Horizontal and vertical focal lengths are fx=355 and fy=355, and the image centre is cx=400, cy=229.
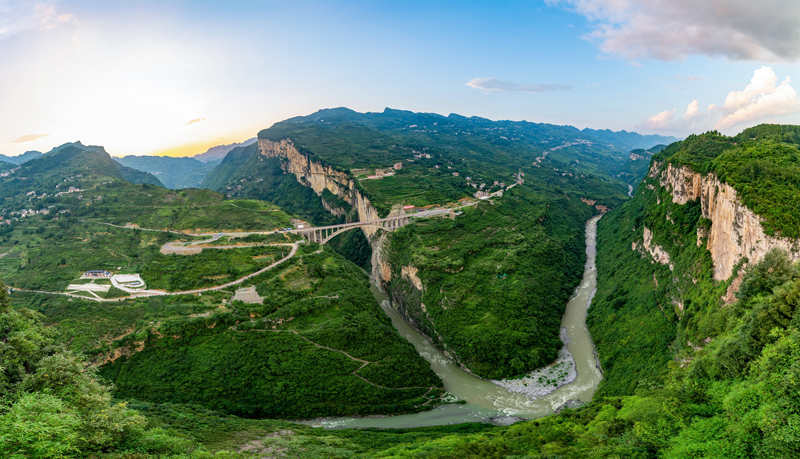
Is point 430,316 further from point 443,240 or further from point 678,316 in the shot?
point 678,316

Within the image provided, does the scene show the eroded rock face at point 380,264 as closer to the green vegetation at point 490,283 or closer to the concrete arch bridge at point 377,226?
the green vegetation at point 490,283

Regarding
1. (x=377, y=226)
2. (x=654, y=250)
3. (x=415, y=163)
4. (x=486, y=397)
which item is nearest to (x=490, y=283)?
(x=486, y=397)

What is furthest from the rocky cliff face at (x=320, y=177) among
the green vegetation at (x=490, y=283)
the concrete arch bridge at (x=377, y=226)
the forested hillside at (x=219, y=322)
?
the forested hillside at (x=219, y=322)

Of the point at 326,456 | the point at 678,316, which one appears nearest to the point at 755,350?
the point at 678,316

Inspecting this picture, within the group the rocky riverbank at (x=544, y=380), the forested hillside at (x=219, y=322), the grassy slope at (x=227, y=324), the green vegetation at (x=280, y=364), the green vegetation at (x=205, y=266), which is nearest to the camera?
the green vegetation at (x=280, y=364)

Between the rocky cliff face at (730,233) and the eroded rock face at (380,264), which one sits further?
the eroded rock face at (380,264)
